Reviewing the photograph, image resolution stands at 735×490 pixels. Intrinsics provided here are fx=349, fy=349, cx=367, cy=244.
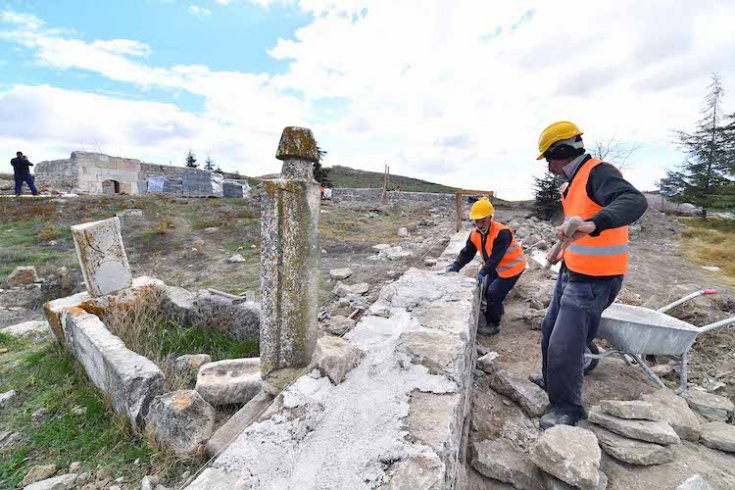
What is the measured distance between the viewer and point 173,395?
7.68 feet

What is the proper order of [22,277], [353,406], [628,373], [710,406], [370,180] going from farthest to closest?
[370,180] < [22,277] < [628,373] < [710,406] < [353,406]

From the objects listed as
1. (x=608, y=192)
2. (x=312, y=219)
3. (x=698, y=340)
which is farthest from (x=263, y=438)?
(x=698, y=340)

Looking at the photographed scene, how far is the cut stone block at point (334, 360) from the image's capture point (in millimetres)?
1971

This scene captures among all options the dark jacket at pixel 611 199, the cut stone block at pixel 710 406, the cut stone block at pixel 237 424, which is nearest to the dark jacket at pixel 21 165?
the cut stone block at pixel 237 424

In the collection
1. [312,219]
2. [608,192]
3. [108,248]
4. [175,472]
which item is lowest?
[175,472]

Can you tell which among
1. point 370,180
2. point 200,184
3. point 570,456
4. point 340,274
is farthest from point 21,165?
point 370,180

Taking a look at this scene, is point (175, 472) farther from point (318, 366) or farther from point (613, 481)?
point (613, 481)

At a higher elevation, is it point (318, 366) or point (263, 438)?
point (318, 366)

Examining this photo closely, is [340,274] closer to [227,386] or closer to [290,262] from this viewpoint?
[227,386]

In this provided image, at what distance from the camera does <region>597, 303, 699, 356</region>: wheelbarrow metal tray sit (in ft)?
7.91

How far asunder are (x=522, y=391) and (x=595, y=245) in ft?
3.68

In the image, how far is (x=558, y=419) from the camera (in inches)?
86.8

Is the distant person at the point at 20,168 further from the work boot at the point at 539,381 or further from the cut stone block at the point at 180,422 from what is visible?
the work boot at the point at 539,381

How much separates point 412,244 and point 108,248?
23.3ft
